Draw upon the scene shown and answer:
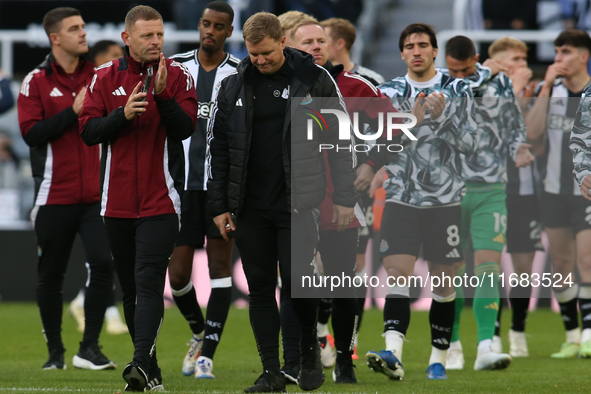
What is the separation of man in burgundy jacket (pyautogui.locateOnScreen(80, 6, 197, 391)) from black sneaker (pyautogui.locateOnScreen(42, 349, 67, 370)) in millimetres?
1511

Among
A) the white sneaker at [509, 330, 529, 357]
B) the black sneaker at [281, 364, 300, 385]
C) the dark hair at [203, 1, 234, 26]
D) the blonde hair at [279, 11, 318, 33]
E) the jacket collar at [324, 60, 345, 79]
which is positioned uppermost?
the dark hair at [203, 1, 234, 26]

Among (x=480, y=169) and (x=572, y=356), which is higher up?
(x=480, y=169)

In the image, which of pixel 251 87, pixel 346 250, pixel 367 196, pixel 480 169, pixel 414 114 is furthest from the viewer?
pixel 367 196

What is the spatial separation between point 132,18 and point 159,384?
216 centimetres

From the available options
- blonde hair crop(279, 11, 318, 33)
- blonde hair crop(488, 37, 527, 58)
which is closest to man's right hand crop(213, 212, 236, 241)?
blonde hair crop(279, 11, 318, 33)

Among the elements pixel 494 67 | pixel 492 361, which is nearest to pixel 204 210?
pixel 492 361

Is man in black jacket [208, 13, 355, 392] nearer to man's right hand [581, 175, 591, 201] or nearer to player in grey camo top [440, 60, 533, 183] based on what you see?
man's right hand [581, 175, 591, 201]

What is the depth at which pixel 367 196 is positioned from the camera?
7.74 m

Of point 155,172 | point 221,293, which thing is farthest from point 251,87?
point 221,293

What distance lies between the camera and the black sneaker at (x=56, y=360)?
6773 millimetres

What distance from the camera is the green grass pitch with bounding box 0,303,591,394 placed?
5.70m

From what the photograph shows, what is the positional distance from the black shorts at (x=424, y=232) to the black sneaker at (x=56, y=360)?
2.48 metres

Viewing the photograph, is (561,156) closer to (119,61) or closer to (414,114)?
(414,114)

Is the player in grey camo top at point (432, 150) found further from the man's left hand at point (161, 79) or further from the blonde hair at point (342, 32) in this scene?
the man's left hand at point (161, 79)
